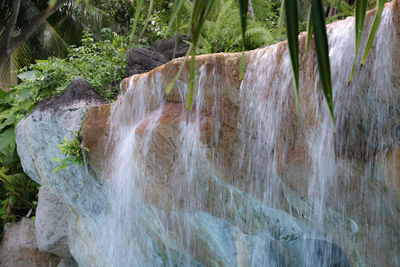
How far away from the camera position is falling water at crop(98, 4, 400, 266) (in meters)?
3.04

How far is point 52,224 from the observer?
19.2ft

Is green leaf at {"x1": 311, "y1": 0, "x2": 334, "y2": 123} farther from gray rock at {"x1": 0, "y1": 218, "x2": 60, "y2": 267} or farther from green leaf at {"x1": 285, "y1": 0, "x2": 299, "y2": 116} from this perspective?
gray rock at {"x1": 0, "y1": 218, "x2": 60, "y2": 267}

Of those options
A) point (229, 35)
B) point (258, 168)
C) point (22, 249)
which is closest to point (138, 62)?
point (229, 35)

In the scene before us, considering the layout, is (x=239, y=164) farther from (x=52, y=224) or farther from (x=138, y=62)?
(x=52, y=224)

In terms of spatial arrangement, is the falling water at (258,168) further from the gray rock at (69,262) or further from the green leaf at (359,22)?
the gray rock at (69,262)

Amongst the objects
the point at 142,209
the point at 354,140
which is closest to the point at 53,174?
the point at 142,209

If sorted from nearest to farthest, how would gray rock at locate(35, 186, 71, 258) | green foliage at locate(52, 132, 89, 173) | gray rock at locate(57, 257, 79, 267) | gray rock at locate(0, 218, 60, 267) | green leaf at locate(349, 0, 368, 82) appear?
green leaf at locate(349, 0, 368, 82), green foliage at locate(52, 132, 89, 173), gray rock at locate(35, 186, 71, 258), gray rock at locate(57, 257, 79, 267), gray rock at locate(0, 218, 60, 267)

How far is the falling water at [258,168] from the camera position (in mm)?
3045

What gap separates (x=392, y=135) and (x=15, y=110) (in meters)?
6.30

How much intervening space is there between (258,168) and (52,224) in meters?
3.56

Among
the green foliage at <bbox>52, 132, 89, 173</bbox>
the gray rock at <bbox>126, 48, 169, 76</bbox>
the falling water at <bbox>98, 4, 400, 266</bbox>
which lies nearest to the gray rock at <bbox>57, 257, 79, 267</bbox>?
the falling water at <bbox>98, 4, 400, 266</bbox>

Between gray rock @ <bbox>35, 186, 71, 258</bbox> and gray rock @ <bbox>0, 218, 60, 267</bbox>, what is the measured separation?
1154mm

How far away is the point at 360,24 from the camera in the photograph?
181cm

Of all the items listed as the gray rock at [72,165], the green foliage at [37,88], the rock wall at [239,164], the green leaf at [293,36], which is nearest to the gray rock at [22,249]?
the green foliage at [37,88]
